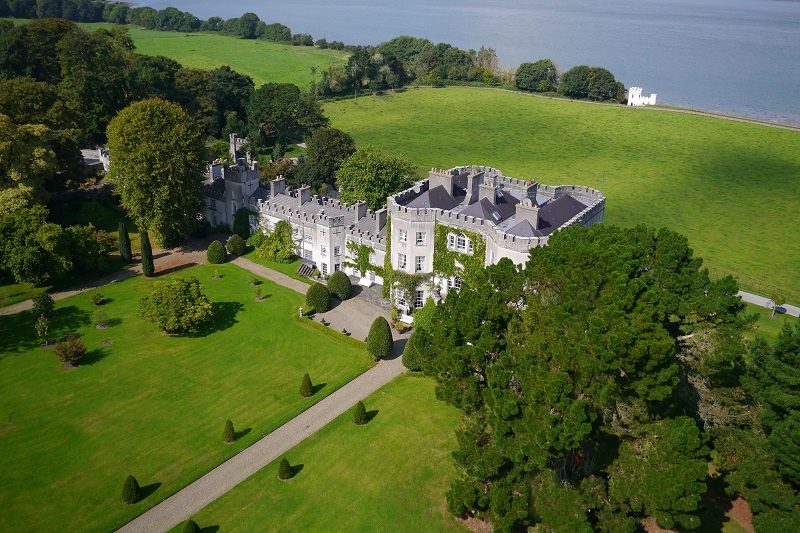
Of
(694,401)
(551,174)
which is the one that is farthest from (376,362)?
(551,174)

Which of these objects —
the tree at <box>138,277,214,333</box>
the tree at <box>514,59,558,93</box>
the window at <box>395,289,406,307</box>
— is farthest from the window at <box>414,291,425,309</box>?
the tree at <box>514,59,558,93</box>

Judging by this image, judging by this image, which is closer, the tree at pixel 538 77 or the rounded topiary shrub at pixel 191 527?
the rounded topiary shrub at pixel 191 527

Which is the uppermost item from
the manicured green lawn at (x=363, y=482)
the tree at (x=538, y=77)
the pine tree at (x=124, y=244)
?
the tree at (x=538, y=77)

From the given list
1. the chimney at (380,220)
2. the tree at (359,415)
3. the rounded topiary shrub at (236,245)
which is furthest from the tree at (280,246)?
the tree at (359,415)

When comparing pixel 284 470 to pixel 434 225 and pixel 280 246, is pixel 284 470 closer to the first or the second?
pixel 434 225

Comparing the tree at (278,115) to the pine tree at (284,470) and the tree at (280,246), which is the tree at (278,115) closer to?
the tree at (280,246)

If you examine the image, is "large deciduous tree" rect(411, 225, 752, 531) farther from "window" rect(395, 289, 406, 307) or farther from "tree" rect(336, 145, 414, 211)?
"tree" rect(336, 145, 414, 211)

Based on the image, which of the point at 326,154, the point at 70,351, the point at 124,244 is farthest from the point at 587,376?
the point at 326,154

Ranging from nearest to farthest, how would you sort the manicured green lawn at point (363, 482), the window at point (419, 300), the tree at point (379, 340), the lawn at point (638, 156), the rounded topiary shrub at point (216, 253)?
the manicured green lawn at point (363, 482), the tree at point (379, 340), the window at point (419, 300), the rounded topiary shrub at point (216, 253), the lawn at point (638, 156)
